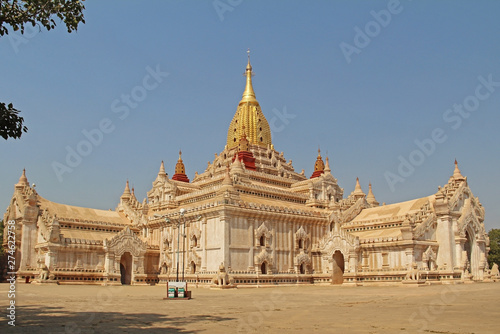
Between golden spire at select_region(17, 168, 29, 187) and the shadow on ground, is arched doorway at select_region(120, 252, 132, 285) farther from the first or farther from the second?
the shadow on ground

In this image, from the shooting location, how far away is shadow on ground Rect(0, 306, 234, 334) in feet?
56.1

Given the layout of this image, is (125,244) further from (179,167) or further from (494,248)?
(494,248)

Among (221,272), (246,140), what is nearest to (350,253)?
(221,272)

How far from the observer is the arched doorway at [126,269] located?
60866 mm

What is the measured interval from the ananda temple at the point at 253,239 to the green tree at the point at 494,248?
74.5 ft

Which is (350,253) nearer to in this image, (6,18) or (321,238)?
(321,238)

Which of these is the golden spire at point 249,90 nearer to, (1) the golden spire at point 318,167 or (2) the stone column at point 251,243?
(1) the golden spire at point 318,167

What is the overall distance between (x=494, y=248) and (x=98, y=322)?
256 ft

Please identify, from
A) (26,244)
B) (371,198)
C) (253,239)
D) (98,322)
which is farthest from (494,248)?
(98,322)

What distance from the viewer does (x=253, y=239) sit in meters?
56.4

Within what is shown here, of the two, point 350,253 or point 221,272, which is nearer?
point 221,272

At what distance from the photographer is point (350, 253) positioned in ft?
189

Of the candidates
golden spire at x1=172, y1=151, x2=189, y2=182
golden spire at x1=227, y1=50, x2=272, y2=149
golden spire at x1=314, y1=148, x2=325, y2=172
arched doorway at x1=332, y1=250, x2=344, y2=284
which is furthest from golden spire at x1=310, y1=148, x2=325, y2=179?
arched doorway at x1=332, y1=250, x2=344, y2=284

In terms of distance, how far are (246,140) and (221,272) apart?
98.0ft
